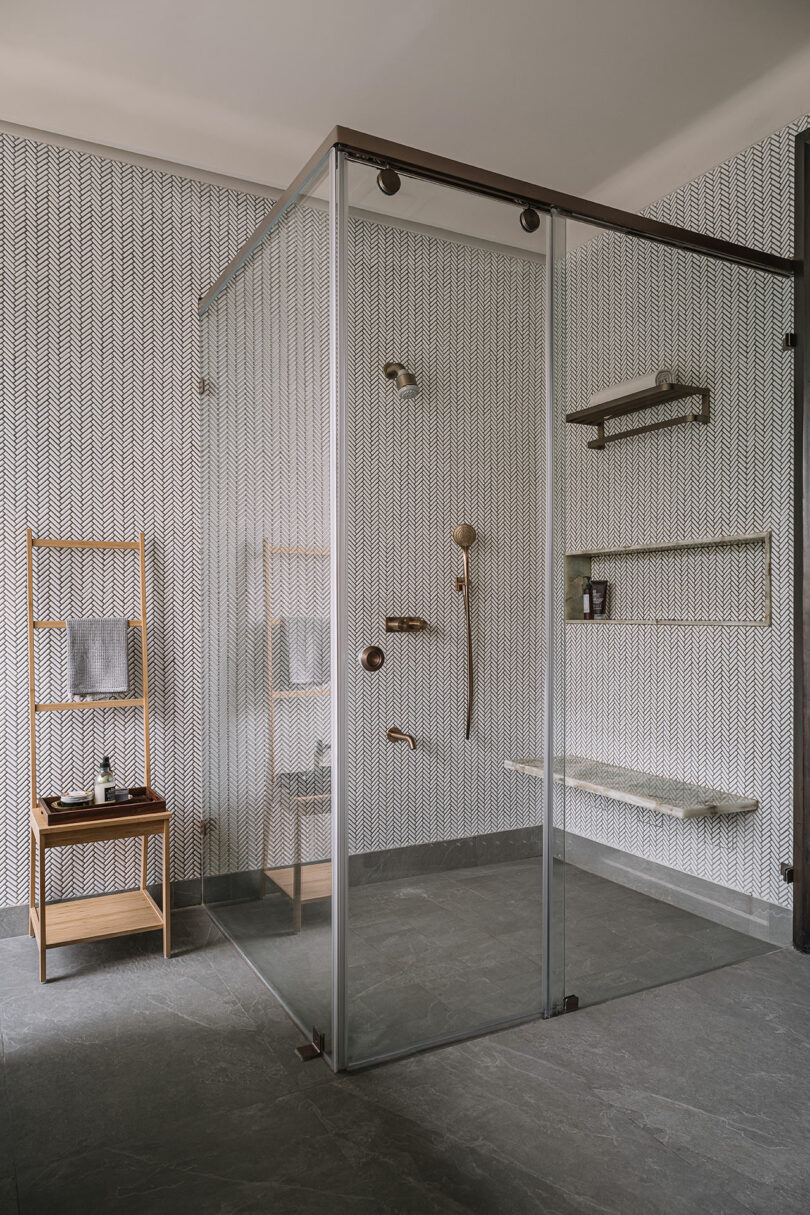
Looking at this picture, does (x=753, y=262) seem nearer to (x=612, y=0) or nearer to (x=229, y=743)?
(x=612, y=0)

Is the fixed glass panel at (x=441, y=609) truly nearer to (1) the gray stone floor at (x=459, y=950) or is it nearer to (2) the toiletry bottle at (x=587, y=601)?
(1) the gray stone floor at (x=459, y=950)

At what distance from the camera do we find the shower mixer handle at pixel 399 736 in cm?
214

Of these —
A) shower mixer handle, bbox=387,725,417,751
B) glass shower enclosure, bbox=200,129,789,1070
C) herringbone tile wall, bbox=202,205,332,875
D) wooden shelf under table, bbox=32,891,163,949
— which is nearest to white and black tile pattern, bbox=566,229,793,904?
glass shower enclosure, bbox=200,129,789,1070

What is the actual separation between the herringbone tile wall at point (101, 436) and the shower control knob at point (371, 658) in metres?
1.37

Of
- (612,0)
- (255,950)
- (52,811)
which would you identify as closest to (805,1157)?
(255,950)

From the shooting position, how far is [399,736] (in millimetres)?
2152

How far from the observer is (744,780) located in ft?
9.25

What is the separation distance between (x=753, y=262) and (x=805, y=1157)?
2.62m

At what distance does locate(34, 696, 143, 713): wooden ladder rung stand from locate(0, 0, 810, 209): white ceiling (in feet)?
6.85

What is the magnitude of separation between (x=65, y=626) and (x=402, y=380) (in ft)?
5.36

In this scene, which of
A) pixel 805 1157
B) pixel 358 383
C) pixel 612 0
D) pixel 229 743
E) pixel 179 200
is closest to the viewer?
pixel 805 1157

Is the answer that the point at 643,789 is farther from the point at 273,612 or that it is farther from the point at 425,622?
the point at 273,612

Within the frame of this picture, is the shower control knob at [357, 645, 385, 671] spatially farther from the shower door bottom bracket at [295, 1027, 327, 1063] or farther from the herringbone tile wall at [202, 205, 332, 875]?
the shower door bottom bracket at [295, 1027, 327, 1063]

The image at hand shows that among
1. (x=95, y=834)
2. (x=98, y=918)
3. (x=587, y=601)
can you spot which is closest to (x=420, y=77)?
(x=587, y=601)
